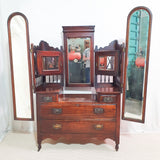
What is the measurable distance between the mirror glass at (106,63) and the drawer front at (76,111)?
519 mm

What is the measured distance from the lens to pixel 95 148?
1894 mm

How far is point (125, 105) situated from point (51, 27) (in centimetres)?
153

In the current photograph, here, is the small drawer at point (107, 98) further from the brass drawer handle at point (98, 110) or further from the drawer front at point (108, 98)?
the brass drawer handle at point (98, 110)

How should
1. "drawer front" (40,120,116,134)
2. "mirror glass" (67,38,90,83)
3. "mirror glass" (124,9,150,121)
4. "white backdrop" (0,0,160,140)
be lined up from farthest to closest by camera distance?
"white backdrop" (0,0,160,140)
"mirror glass" (67,38,90,83)
"drawer front" (40,120,116,134)
"mirror glass" (124,9,150,121)

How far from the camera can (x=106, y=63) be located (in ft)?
6.28

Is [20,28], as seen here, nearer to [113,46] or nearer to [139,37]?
[113,46]

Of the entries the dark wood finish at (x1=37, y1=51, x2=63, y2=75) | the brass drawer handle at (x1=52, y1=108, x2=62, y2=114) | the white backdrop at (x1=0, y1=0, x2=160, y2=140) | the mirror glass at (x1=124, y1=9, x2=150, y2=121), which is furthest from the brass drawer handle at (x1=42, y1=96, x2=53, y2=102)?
the mirror glass at (x1=124, y1=9, x2=150, y2=121)

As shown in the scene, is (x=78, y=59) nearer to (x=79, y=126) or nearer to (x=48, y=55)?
(x=48, y=55)

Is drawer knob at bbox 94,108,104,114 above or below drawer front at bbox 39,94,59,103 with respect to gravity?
below

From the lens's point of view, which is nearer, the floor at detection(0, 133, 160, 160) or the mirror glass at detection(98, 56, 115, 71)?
the floor at detection(0, 133, 160, 160)

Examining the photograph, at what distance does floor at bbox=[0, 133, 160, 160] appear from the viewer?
172 cm

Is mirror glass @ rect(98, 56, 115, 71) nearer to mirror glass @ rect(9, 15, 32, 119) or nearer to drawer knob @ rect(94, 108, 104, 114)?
drawer knob @ rect(94, 108, 104, 114)

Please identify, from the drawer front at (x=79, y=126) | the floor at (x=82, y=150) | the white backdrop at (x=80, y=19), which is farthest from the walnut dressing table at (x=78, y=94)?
the white backdrop at (x=80, y=19)

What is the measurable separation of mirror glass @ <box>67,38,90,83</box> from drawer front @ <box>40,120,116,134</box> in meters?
0.56
